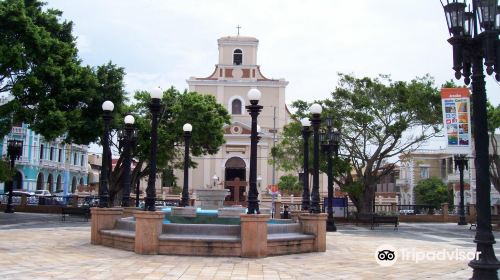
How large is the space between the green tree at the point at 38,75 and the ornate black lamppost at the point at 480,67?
17354mm

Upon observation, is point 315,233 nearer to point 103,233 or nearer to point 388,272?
point 388,272

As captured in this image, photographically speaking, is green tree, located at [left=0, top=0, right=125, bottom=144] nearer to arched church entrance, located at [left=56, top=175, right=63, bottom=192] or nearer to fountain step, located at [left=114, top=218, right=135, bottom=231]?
fountain step, located at [left=114, top=218, right=135, bottom=231]

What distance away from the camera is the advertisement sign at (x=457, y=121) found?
19.4m

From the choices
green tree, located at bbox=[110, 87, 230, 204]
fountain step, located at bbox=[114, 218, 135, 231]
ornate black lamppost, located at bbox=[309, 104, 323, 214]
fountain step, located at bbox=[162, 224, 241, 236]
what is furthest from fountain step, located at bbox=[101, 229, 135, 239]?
green tree, located at bbox=[110, 87, 230, 204]

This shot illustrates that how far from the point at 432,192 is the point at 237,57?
28.8 m

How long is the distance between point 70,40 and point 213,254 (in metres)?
18.4

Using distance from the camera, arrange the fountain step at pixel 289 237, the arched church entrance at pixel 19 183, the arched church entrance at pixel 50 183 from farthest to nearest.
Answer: the arched church entrance at pixel 50 183 < the arched church entrance at pixel 19 183 < the fountain step at pixel 289 237

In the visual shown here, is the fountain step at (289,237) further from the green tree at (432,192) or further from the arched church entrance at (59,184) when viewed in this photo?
the arched church entrance at (59,184)

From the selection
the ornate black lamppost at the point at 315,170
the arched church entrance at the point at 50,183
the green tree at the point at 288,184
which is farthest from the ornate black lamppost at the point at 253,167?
the arched church entrance at the point at 50,183

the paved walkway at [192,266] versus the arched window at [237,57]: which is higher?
the arched window at [237,57]

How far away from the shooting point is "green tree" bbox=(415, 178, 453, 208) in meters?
61.0

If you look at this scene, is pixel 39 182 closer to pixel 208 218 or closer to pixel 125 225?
pixel 208 218

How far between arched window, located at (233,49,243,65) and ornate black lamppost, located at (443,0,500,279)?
46.3 metres

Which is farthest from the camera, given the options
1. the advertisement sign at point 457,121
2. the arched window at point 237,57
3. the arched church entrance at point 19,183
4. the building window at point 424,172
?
the building window at point 424,172
